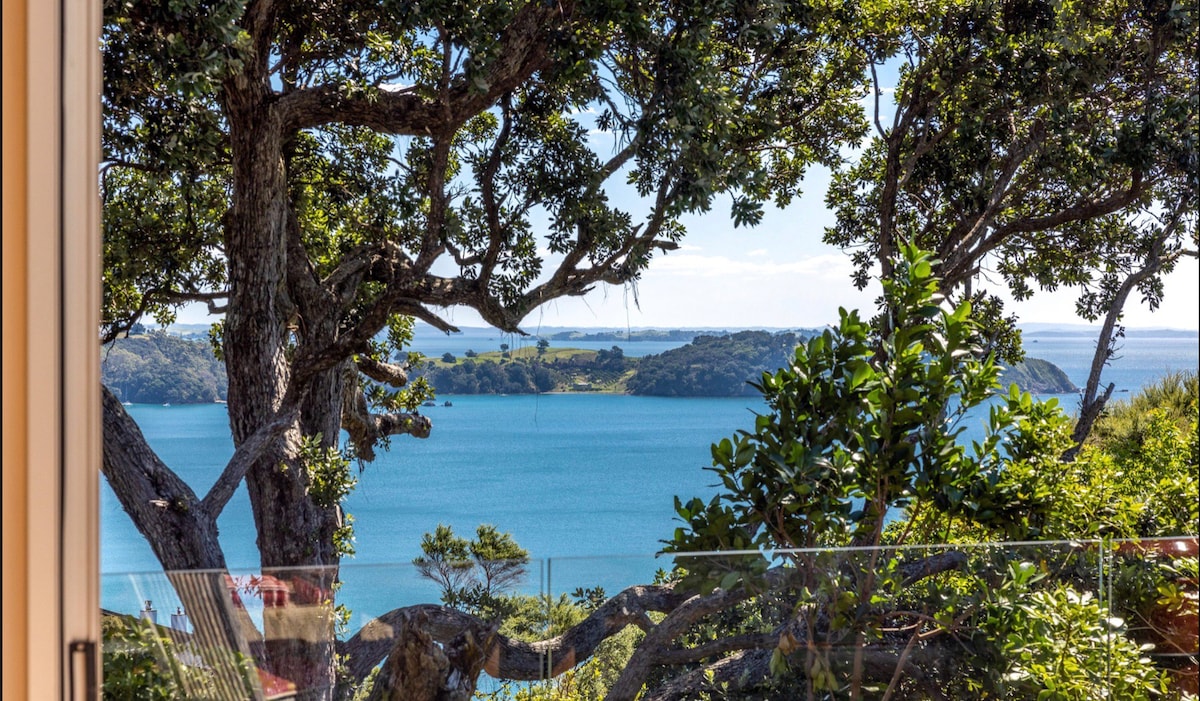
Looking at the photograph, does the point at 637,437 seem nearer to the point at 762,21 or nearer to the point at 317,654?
the point at 762,21

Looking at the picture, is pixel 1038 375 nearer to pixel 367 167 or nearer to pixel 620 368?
pixel 367 167

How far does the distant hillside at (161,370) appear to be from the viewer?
48.4ft

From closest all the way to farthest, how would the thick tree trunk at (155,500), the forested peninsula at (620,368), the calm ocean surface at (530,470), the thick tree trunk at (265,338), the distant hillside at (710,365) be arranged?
the thick tree trunk at (155,500), the thick tree trunk at (265,338), the calm ocean surface at (530,470), the forested peninsula at (620,368), the distant hillside at (710,365)

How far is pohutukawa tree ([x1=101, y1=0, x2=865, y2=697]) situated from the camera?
154 inches

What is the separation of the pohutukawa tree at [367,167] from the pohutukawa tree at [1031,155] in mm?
613

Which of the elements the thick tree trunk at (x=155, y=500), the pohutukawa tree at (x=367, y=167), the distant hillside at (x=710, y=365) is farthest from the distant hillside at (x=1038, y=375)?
the distant hillside at (x=710, y=365)

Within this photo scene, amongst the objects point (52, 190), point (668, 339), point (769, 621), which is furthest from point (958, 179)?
point (668, 339)

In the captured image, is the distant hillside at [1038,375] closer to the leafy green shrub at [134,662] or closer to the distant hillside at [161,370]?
the leafy green shrub at [134,662]

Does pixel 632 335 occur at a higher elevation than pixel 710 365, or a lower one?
higher

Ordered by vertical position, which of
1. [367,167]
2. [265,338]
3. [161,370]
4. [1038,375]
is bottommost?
[161,370]

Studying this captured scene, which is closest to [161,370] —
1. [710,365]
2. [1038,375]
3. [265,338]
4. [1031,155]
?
[265,338]

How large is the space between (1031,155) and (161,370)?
13.9m

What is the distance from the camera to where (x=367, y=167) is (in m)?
6.21

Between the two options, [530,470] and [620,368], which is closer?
[620,368]
